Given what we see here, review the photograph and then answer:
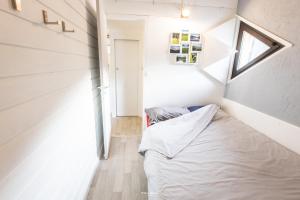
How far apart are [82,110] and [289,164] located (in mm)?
2115

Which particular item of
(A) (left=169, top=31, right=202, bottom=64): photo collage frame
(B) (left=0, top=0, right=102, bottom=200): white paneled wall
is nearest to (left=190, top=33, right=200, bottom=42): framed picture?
(A) (left=169, top=31, right=202, bottom=64): photo collage frame

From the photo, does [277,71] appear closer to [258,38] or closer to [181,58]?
[258,38]

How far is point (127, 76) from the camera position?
4.02 metres

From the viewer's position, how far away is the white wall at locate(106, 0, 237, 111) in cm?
265

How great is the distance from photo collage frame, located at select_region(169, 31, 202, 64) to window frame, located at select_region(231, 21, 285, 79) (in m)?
0.67

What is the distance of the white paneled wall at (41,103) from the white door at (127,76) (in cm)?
214

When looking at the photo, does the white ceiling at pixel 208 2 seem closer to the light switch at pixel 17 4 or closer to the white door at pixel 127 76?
the white door at pixel 127 76

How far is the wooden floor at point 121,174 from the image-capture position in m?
1.82

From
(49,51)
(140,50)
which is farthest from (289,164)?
(140,50)

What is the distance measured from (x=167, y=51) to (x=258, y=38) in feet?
4.51

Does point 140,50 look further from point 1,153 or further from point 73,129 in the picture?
point 1,153

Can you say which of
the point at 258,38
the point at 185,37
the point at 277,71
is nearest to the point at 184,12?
the point at 185,37

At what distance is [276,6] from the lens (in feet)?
6.91

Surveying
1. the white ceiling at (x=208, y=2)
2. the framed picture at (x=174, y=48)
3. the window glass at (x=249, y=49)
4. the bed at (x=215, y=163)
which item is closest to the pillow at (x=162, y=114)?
the bed at (x=215, y=163)
